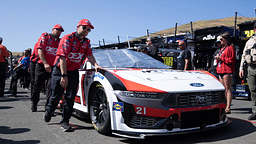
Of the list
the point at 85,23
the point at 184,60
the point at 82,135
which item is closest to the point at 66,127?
the point at 82,135

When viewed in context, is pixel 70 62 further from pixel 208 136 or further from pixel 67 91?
pixel 208 136

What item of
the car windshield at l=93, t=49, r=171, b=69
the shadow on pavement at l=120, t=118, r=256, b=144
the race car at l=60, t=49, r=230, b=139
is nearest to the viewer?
the race car at l=60, t=49, r=230, b=139

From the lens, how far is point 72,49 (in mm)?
3529

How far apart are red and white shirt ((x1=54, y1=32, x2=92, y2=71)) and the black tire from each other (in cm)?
56

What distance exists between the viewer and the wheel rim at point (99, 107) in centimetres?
321

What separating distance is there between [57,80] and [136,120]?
5.13 feet

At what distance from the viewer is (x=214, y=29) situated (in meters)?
15.9

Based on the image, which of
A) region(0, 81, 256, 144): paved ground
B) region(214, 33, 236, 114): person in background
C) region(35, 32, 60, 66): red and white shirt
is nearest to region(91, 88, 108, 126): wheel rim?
region(0, 81, 256, 144): paved ground

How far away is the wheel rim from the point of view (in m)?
3.21

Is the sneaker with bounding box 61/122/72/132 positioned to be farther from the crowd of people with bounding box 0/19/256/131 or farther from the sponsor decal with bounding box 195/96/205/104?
the sponsor decal with bounding box 195/96/205/104

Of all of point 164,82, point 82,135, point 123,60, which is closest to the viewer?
point 164,82

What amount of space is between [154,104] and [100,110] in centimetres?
99

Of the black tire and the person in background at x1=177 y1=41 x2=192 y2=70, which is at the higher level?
the person in background at x1=177 y1=41 x2=192 y2=70

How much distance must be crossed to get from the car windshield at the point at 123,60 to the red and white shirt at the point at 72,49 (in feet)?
1.56
